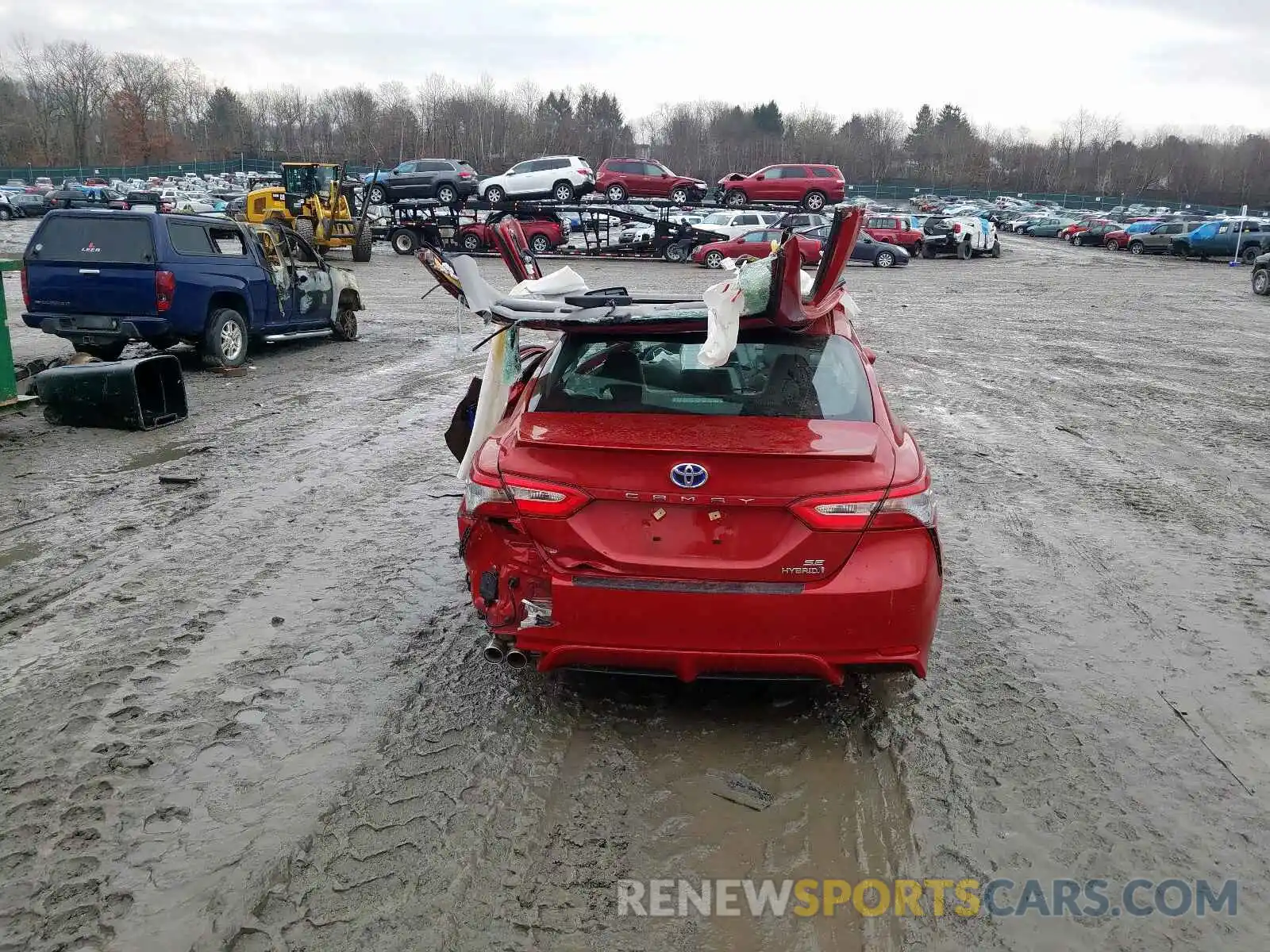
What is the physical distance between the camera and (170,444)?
8578 mm

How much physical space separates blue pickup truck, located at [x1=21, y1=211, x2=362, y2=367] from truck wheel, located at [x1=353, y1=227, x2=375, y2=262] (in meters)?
19.0

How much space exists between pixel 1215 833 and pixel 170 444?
817cm

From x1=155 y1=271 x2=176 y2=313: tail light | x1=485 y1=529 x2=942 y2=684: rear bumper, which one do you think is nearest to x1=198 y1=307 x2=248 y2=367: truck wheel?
x1=155 y1=271 x2=176 y2=313: tail light

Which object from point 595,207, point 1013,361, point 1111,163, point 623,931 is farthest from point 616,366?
point 1111,163

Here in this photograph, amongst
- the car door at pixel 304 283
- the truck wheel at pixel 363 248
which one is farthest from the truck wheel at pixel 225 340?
the truck wheel at pixel 363 248

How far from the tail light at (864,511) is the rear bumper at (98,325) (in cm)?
1014

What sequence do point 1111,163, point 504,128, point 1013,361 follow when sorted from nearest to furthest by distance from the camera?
point 1013,361 → point 504,128 → point 1111,163

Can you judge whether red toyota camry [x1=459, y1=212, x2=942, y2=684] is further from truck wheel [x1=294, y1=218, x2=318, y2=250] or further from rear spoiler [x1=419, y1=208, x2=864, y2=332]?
truck wheel [x1=294, y1=218, x2=318, y2=250]

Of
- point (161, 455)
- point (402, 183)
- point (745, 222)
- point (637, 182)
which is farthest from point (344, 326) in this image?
point (637, 182)

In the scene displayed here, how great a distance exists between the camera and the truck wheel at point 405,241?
110ft

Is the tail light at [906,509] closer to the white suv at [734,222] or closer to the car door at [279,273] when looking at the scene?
the car door at [279,273]

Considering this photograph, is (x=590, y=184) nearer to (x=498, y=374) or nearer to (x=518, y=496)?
(x=498, y=374)

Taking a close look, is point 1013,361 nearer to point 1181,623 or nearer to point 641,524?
point 1181,623

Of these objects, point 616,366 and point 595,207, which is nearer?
point 616,366
